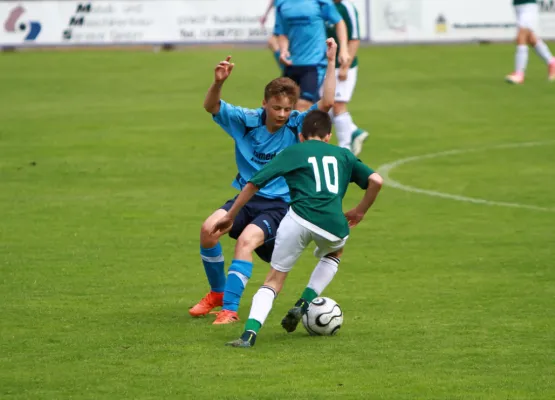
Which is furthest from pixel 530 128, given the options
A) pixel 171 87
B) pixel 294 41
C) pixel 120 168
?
pixel 171 87

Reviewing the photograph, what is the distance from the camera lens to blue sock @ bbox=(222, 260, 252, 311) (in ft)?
28.2

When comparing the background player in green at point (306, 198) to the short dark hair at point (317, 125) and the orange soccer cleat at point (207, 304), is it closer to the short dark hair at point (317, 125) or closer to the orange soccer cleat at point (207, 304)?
the short dark hair at point (317, 125)

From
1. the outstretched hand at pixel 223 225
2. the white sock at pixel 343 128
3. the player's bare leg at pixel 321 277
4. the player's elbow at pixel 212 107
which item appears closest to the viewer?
the outstretched hand at pixel 223 225

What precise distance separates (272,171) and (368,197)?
0.65m

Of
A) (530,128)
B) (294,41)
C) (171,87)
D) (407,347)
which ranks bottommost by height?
(171,87)

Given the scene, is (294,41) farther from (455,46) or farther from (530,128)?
(455,46)

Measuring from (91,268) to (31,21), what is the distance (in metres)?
22.8

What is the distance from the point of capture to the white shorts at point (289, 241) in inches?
318

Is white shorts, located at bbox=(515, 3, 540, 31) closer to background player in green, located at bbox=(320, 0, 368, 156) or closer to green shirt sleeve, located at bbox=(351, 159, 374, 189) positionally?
background player in green, located at bbox=(320, 0, 368, 156)

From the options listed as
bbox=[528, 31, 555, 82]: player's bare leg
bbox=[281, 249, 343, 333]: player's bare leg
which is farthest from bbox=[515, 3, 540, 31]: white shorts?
bbox=[281, 249, 343, 333]: player's bare leg

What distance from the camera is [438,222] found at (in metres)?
12.7

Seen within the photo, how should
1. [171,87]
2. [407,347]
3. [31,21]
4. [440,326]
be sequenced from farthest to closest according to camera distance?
[31,21] → [171,87] → [440,326] → [407,347]

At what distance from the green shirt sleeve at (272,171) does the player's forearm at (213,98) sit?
854 mm

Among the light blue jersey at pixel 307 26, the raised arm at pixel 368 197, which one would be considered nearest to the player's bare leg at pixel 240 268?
the raised arm at pixel 368 197
